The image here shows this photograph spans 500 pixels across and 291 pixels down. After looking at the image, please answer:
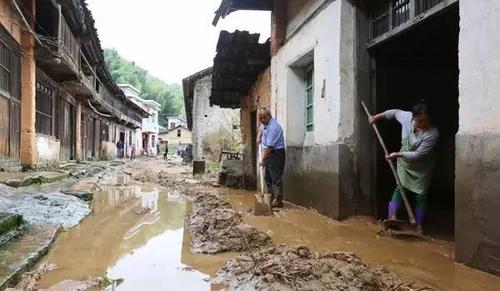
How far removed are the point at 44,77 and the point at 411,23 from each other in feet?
38.8

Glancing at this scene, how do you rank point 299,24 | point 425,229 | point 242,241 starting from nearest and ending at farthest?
point 242,241
point 425,229
point 299,24

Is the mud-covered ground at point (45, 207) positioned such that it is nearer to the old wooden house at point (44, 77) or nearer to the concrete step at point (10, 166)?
the concrete step at point (10, 166)

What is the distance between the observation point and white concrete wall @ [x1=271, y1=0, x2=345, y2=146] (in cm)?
555

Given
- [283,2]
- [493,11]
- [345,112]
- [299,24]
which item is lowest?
[345,112]

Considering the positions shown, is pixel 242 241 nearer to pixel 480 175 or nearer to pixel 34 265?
pixel 34 265

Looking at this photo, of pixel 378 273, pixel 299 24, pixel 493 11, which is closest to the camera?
pixel 378 273

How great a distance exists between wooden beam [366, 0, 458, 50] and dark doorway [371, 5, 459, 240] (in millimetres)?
95

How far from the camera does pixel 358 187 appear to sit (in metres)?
5.30

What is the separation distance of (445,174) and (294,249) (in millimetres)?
4638

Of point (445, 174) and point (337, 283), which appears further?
point (445, 174)

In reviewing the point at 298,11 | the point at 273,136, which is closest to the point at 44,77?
the point at 298,11

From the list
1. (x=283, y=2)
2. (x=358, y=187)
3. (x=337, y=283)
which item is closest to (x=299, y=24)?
(x=283, y=2)

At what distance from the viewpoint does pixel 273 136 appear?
22.2 ft

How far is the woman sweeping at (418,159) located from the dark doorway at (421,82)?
A: 0.47 meters
